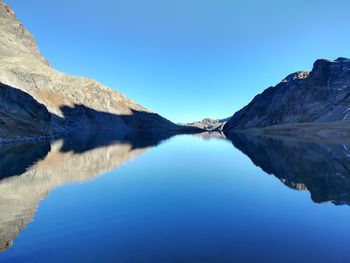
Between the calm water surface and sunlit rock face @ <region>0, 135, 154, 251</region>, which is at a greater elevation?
sunlit rock face @ <region>0, 135, 154, 251</region>

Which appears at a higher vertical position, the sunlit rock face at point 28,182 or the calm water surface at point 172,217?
the sunlit rock face at point 28,182

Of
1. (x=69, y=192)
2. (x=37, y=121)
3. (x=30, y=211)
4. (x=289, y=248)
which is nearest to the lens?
(x=289, y=248)

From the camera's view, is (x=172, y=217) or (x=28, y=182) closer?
(x=172, y=217)

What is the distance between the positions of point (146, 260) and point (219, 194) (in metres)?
18.0

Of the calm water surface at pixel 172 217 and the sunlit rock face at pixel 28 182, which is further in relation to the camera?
the sunlit rock face at pixel 28 182

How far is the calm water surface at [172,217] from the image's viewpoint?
56.6ft

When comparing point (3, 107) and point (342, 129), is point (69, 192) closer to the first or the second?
point (3, 107)

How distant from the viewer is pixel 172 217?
24.3 meters

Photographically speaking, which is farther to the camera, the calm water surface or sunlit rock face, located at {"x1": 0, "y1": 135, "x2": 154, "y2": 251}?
sunlit rock face, located at {"x1": 0, "y1": 135, "x2": 154, "y2": 251}

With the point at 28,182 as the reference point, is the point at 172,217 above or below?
below

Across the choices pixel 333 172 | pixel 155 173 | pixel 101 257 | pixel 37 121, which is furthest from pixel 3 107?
pixel 101 257

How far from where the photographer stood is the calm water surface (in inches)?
680

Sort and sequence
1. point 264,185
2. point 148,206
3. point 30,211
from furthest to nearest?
Result: 1. point 264,185
2. point 148,206
3. point 30,211

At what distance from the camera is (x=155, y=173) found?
4775cm
